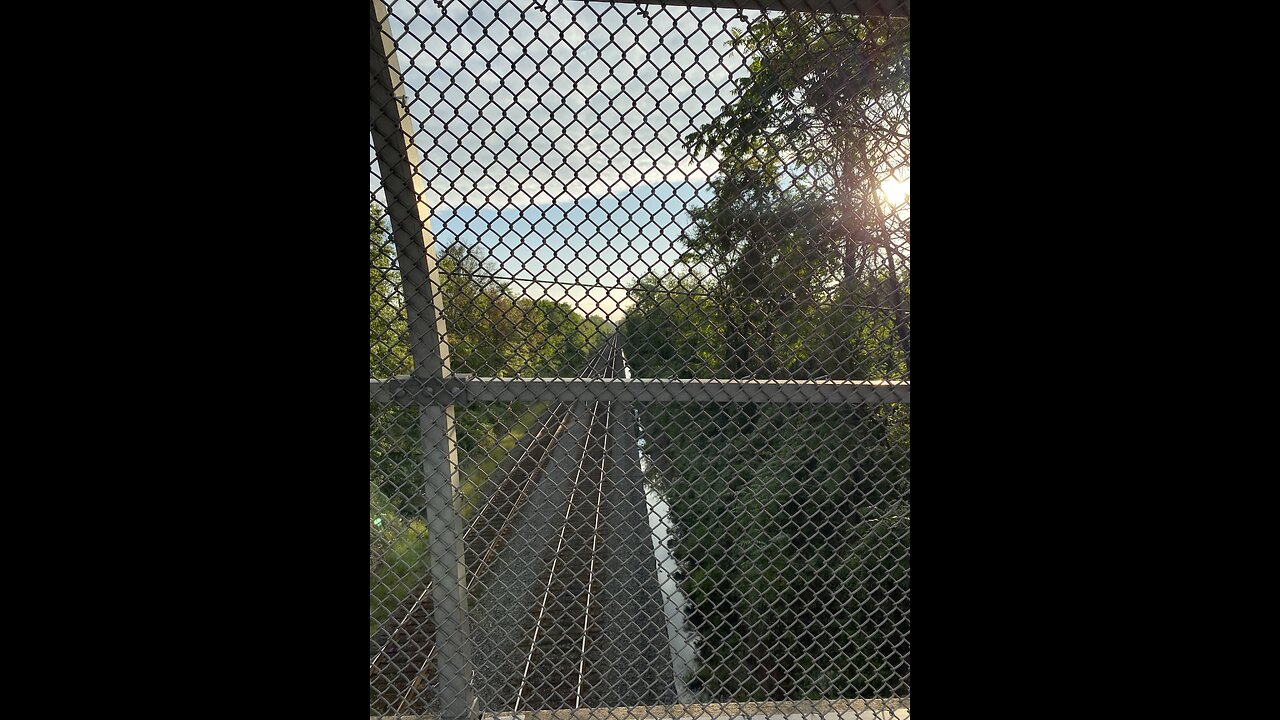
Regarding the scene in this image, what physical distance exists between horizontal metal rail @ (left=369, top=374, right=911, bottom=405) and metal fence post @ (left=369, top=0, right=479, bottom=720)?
0.13 ft

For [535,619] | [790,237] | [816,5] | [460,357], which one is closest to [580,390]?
Answer: [460,357]

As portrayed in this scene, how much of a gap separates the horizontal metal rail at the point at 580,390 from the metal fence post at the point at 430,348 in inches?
1.6

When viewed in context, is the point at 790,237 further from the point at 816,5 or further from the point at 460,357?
the point at 460,357

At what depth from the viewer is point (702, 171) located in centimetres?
208

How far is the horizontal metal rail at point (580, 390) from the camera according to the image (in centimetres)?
204

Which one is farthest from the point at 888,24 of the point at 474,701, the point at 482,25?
the point at 474,701

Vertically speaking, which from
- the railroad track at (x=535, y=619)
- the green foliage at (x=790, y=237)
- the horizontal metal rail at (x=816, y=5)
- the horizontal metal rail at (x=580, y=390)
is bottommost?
the railroad track at (x=535, y=619)

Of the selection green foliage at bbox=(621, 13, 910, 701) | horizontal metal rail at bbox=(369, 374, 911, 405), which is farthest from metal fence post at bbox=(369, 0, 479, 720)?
green foliage at bbox=(621, 13, 910, 701)

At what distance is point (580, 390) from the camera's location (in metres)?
2.04

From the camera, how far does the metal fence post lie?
1.77 metres

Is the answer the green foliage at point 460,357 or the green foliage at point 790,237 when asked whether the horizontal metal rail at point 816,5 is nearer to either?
the green foliage at point 790,237

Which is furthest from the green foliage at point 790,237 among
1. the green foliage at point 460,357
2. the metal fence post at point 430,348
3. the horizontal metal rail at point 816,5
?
the metal fence post at point 430,348

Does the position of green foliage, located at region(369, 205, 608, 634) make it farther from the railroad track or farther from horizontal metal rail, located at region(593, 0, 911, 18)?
horizontal metal rail, located at region(593, 0, 911, 18)

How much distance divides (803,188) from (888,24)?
1.61 feet
